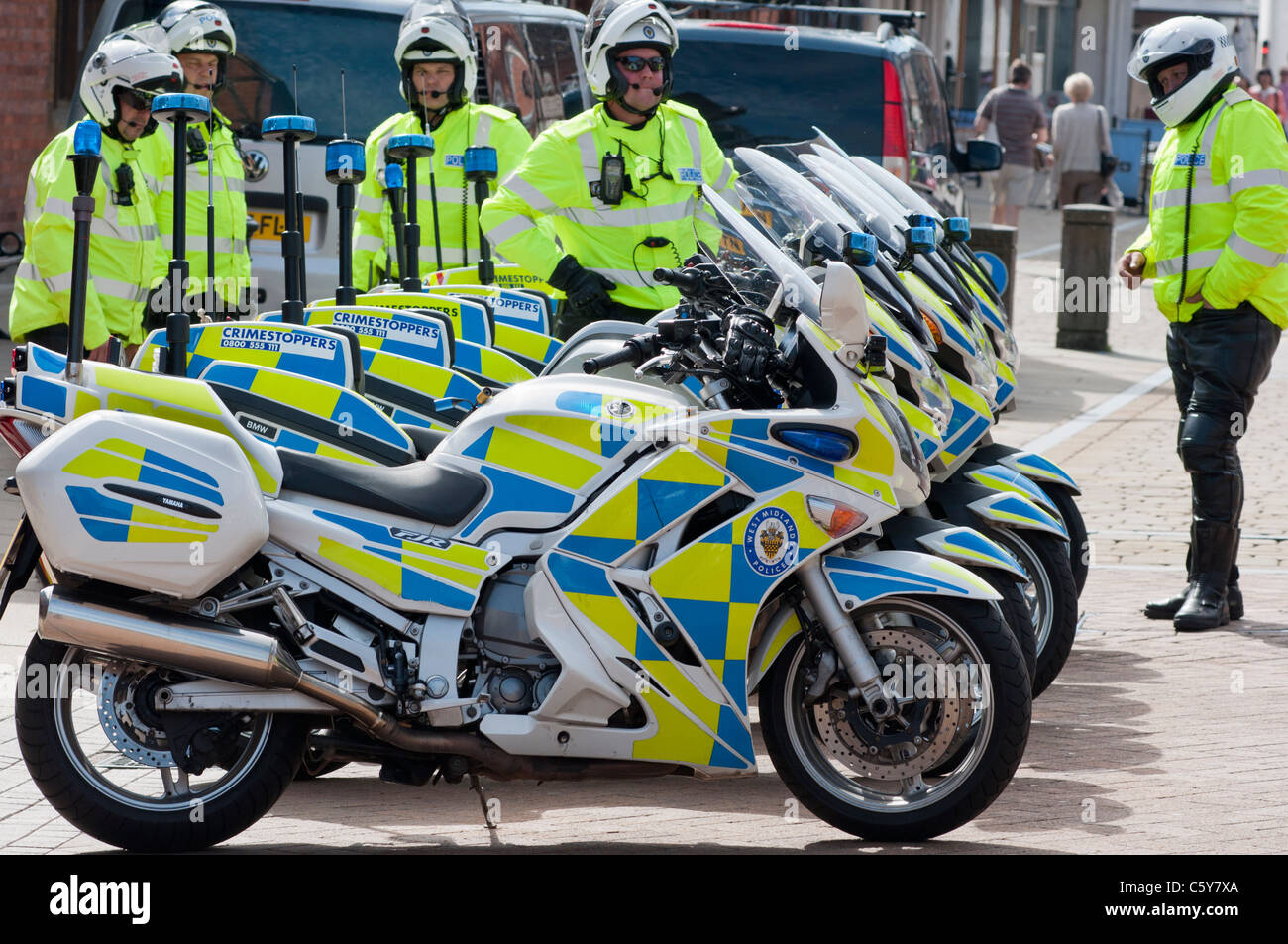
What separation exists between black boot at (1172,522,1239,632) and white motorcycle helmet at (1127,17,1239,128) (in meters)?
1.63

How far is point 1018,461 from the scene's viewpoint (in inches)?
277

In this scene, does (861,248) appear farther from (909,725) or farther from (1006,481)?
(1006,481)

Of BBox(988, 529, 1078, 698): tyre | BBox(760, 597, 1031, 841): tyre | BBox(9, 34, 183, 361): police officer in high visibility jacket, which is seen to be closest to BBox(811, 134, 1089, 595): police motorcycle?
BBox(988, 529, 1078, 698): tyre

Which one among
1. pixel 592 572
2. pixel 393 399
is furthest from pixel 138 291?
pixel 592 572

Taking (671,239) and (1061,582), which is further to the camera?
(671,239)

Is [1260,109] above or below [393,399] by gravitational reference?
above

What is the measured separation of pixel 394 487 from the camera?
4938 millimetres

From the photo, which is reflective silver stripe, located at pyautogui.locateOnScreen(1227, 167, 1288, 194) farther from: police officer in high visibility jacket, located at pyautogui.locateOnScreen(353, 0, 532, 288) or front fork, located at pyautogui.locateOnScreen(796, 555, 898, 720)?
front fork, located at pyautogui.locateOnScreen(796, 555, 898, 720)

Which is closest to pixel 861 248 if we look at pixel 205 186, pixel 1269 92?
pixel 205 186

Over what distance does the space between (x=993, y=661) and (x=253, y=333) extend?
2.40 meters

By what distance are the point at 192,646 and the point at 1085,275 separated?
13435 mm
